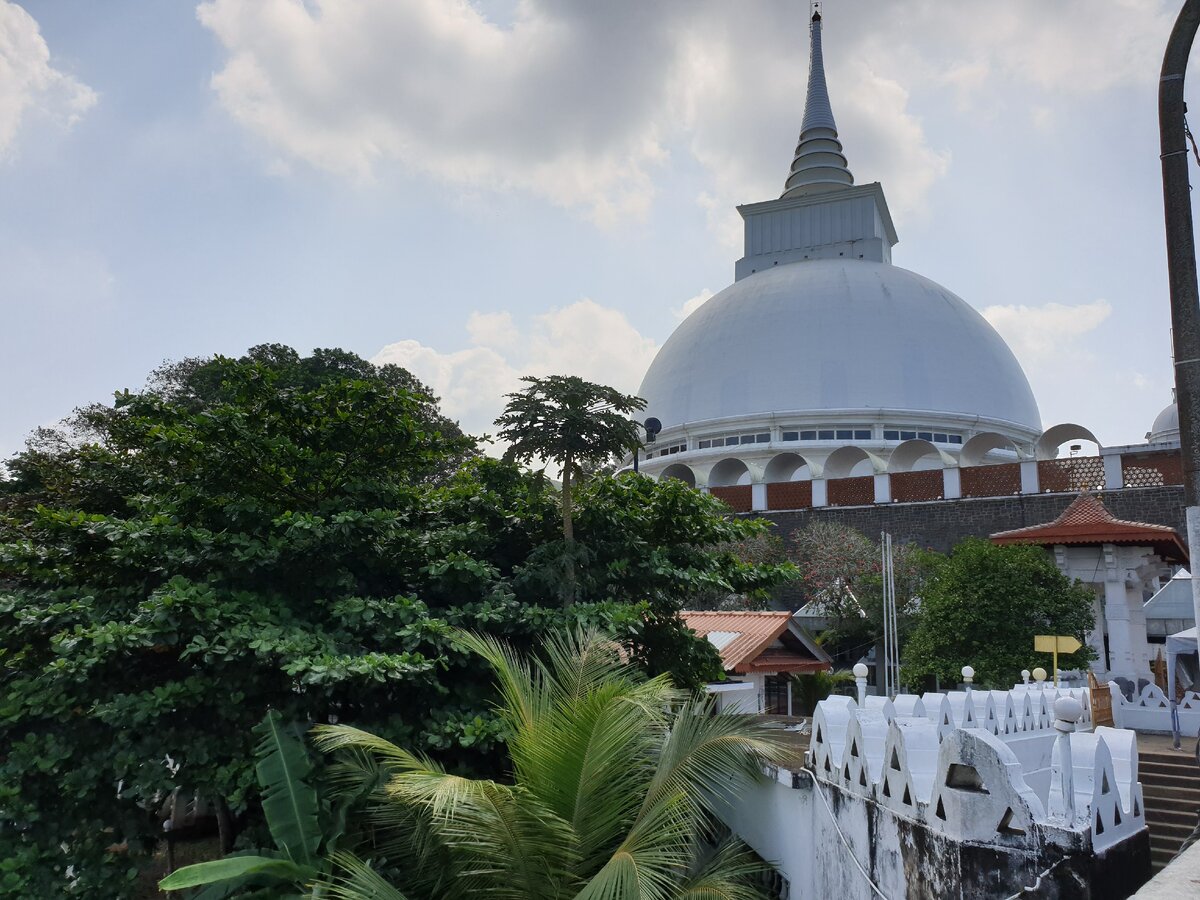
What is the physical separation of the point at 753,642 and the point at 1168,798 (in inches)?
239

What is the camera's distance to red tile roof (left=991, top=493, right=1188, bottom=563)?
50.0 feet

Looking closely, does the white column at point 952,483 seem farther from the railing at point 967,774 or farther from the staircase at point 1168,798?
the railing at point 967,774

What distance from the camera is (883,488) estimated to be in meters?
31.8

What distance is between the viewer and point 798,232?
50.6m

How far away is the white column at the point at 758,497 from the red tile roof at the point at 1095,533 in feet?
56.9

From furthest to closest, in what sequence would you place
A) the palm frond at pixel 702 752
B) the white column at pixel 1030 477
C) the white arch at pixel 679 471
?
the white arch at pixel 679 471, the white column at pixel 1030 477, the palm frond at pixel 702 752

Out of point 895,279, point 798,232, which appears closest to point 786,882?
point 895,279

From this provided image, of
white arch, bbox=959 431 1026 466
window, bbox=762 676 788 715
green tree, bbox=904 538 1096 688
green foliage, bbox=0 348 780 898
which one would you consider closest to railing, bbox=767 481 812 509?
white arch, bbox=959 431 1026 466

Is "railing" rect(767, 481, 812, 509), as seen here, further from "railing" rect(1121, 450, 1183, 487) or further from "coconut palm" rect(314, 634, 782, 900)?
"coconut palm" rect(314, 634, 782, 900)

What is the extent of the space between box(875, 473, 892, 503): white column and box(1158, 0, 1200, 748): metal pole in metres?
26.5

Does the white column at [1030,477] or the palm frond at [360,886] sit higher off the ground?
the white column at [1030,477]

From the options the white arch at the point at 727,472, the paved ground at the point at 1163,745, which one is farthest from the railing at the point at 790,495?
the paved ground at the point at 1163,745

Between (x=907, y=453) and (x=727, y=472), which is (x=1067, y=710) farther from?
(x=727, y=472)

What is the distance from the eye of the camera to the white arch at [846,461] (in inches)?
1379
